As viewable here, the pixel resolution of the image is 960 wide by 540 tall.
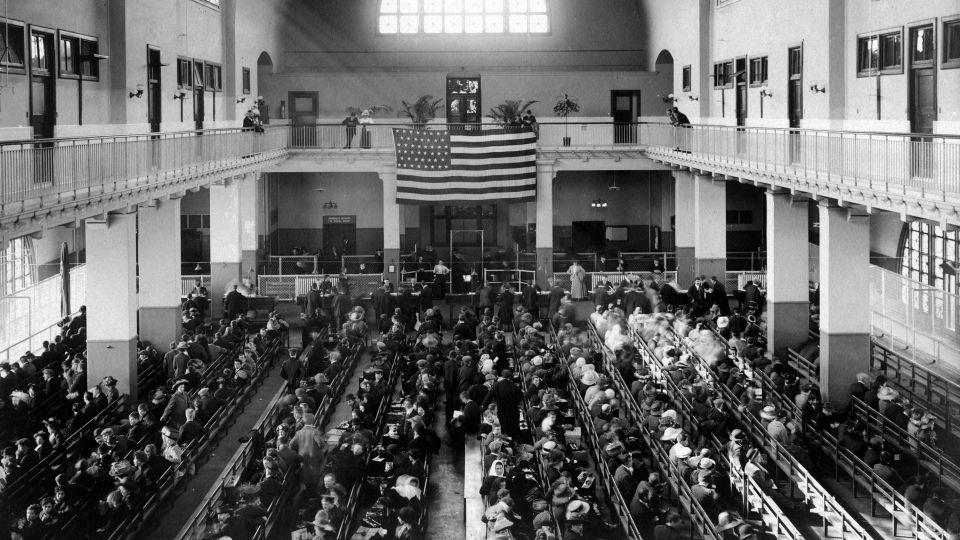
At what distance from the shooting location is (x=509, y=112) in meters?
37.1

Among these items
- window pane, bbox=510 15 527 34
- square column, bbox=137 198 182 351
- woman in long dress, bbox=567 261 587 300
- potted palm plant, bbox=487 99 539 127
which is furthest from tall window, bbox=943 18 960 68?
window pane, bbox=510 15 527 34

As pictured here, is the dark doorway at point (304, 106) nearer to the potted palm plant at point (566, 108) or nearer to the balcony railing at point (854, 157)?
the potted palm plant at point (566, 108)

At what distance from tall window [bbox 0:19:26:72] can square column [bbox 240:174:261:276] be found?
15.1 meters

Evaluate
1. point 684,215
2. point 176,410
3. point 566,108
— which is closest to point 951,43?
point 176,410

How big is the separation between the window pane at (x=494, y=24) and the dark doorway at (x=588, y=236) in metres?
8.05

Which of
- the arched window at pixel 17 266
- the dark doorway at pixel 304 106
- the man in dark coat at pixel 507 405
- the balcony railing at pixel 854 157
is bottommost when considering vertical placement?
the man in dark coat at pixel 507 405

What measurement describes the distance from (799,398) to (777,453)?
6.83 ft

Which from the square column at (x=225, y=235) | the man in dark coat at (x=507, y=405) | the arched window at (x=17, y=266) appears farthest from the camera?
the square column at (x=225, y=235)

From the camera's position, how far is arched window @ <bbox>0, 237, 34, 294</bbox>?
31.1 meters

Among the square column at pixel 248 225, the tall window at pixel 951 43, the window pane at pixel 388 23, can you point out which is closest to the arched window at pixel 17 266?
the square column at pixel 248 225

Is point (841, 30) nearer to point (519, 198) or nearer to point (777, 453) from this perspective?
point (777, 453)

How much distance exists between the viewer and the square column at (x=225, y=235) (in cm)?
3456

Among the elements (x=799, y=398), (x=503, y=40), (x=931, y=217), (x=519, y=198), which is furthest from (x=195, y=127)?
(x=931, y=217)

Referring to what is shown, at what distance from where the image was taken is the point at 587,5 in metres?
42.9
